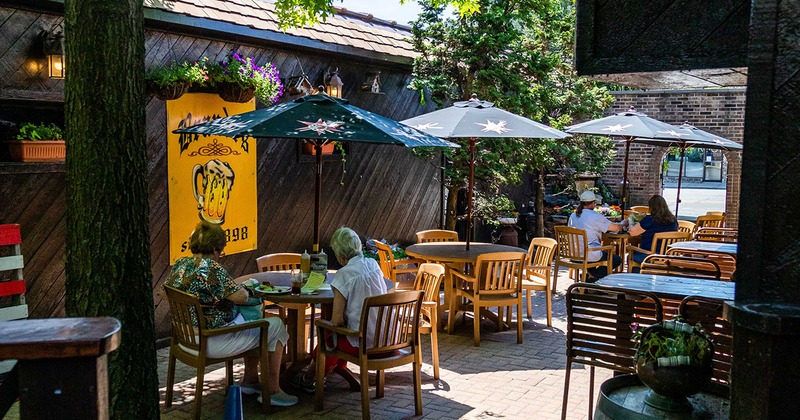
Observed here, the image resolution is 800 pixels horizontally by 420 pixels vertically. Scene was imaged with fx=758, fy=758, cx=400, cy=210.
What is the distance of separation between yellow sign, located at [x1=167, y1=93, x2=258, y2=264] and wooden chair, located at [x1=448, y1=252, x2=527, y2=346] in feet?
7.62

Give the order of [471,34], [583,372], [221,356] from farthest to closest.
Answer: [471,34], [583,372], [221,356]

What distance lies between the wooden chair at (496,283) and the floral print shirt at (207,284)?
2.64 m

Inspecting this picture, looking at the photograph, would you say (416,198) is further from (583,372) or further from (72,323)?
(72,323)

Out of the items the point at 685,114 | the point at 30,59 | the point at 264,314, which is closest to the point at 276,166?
the point at 264,314

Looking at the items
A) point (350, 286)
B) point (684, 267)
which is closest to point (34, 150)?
point (350, 286)

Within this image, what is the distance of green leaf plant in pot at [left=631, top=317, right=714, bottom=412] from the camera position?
10.1 feet

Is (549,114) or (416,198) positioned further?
(549,114)

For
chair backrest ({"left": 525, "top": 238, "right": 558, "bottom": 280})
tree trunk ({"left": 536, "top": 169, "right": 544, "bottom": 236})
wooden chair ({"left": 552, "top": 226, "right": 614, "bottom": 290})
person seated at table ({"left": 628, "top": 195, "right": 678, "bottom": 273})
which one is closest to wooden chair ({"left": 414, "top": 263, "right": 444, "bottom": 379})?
chair backrest ({"left": 525, "top": 238, "right": 558, "bottom": 280})

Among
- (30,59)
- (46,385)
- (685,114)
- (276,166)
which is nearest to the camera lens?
(46,385)

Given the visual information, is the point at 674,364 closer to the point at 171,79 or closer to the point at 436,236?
the point at 171,79

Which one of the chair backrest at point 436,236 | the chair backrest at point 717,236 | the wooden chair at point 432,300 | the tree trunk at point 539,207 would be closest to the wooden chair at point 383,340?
the wooden chair at point 432,300

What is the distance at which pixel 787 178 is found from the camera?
218 cm

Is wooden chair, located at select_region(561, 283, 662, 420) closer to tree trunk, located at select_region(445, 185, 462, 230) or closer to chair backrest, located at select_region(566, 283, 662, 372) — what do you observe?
chair backrest, located at select_region(566, 283, 662, 372)

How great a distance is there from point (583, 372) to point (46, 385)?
216 inches
